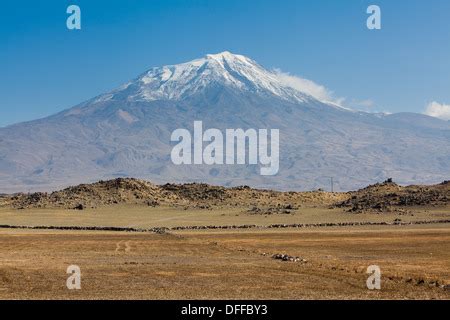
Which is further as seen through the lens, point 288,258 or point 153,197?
point 153,197


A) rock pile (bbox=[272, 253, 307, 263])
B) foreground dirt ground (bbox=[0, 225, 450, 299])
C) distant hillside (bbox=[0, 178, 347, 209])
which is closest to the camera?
foreground dirt ground (bbox=[0, 225, 450, 299])

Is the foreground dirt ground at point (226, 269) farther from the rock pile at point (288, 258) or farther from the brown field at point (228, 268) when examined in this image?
the rock pile at point (288, 258)

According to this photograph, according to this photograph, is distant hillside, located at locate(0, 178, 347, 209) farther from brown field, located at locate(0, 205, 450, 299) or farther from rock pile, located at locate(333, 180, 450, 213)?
brown field, located at locate(0, 205, 450, 299)

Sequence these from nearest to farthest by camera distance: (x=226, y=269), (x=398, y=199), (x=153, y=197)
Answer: (x=226, y=269)
(x=398, y=199)
(x=153, y=197)

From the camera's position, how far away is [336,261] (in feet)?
149

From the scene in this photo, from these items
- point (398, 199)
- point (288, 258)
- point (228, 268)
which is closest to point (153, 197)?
point (398, 199)

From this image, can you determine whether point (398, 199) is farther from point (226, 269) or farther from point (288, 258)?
point (226, 269)

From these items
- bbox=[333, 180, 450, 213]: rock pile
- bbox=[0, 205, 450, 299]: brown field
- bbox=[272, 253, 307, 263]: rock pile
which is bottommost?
bbox=[0, 205, 450, 299]: brown field

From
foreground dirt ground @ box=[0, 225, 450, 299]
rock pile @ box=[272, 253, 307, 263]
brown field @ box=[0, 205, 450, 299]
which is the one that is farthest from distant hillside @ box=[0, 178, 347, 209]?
rock pile @ box=[272, 253, 307, 263]

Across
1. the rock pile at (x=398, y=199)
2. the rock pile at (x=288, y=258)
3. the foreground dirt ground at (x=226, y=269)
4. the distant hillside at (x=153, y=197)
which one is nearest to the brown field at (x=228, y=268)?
the foreground dirt ground at (x=226, y=269)

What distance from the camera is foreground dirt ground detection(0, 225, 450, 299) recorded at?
30.5 m

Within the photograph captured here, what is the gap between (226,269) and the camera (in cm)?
4062
